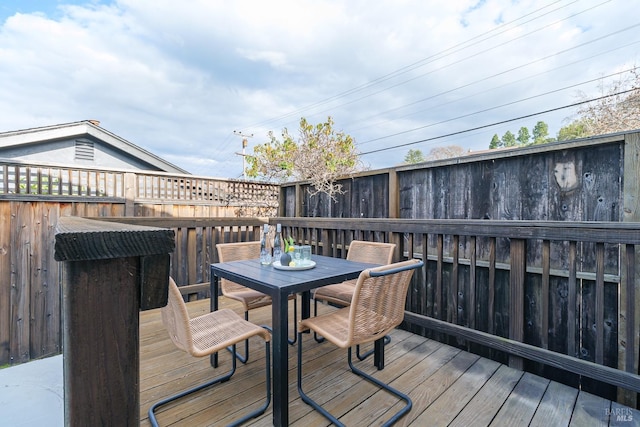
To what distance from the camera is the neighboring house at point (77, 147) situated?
5.79 meters

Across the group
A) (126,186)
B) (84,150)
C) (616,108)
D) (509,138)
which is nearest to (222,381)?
(126,186)

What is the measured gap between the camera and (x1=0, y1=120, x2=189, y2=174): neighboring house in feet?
19.0

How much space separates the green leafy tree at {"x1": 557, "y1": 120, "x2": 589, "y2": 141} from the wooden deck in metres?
5.86

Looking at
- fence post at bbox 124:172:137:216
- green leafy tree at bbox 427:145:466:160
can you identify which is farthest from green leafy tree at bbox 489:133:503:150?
fence post at bbox 124:172:137:216

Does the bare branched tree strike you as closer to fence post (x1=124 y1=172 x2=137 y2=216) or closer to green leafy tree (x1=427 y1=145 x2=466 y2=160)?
green leafy tree (x1=427 y1=145 x2=466 y2=160)

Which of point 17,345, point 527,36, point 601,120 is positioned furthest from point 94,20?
point 601,120

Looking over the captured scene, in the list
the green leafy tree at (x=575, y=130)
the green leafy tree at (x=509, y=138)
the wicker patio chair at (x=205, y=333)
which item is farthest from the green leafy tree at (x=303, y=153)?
the green leafy tree at (x=509, y=138)

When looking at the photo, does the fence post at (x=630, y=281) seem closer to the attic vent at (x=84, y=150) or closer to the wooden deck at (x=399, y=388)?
the wooden deck at (x=399, y=388)

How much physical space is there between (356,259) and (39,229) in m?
3.84

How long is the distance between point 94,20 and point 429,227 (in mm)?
5978

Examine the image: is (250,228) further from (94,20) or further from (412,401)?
(94,20)

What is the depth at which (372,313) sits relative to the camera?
1.55m

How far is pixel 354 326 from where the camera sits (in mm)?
1496

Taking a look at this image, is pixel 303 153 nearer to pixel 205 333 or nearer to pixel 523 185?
pixel 523 185
